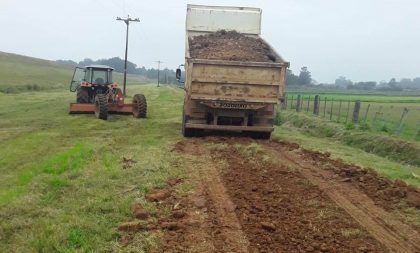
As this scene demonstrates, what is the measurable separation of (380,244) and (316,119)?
1680 cm

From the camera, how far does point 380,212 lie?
23.6 feet

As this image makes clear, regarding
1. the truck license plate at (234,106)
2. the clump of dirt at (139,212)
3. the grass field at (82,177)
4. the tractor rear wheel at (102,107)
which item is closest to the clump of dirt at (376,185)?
the grass field at (82,177)

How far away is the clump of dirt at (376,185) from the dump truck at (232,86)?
299cm

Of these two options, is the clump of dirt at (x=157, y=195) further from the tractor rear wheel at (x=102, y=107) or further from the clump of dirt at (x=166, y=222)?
the tractor rear wheel at (x=102, y=107)

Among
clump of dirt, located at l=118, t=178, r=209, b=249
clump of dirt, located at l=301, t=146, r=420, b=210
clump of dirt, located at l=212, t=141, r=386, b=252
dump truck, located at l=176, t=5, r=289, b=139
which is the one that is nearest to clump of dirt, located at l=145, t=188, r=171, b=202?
clump of dirt, located at l=118, t=178, r=209, b=249

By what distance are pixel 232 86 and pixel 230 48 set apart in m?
1.92

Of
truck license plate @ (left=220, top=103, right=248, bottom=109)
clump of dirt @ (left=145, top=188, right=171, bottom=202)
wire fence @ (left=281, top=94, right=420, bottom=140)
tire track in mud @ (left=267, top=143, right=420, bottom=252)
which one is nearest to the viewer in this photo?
tire track in mud @ (left=267, top=143, right=420, bottom=252)

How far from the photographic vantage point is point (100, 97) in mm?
19656

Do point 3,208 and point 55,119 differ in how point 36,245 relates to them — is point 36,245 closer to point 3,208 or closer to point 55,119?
point 3,208

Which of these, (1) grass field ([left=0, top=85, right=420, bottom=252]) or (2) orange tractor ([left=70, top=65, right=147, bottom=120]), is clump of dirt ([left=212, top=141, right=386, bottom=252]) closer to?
(1) grass field ([left=0, top=85, right=420, bottom=252])

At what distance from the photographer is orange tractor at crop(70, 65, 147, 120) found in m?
20.1

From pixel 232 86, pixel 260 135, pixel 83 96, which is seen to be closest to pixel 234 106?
pixel 232 86

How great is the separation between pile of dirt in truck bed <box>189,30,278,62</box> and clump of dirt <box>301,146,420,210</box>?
425 centimetres

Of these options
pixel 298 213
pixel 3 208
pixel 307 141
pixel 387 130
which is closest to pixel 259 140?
pixel 307 141
